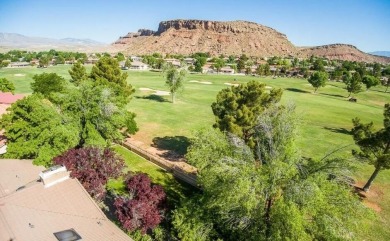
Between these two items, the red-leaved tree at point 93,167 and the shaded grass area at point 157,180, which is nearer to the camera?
the red-leaved tree at point 93,167

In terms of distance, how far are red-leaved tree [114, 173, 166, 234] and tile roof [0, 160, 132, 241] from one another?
1.23 metres

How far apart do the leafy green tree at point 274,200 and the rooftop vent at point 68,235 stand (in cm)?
607

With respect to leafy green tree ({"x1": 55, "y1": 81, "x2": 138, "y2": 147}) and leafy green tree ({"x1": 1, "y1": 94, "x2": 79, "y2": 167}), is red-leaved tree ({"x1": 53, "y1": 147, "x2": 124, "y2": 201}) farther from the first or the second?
leafy green tree ({"x1": 55, "y1": 81, "x2": 138, "y2": 147})

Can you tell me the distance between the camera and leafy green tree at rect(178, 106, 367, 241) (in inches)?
596

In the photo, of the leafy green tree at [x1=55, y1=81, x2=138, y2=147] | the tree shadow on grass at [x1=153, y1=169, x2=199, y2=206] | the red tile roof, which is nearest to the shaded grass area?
the tree shadow on grass at [x1=153, y1=169, x2=199, y2=206]

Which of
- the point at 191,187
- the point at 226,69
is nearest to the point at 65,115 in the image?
the point at 191,187

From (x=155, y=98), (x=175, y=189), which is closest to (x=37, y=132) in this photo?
(x=175, y=189)

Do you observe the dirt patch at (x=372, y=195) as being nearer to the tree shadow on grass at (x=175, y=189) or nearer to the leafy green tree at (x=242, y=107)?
the leafy green tree at (x=242, y=107)

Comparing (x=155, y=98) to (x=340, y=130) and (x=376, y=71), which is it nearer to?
(x=340, y=130)

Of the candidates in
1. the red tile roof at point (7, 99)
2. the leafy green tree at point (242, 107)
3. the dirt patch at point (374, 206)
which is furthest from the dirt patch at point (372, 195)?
the red tile roof at point (7, 99)

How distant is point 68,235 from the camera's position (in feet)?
47.6

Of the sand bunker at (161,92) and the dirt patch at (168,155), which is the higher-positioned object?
the sand bunker at (161,92)

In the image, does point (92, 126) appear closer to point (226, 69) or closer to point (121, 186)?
point (121, 186)

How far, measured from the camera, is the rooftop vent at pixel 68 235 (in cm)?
1421
